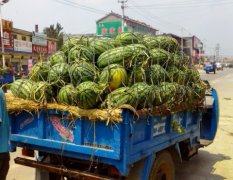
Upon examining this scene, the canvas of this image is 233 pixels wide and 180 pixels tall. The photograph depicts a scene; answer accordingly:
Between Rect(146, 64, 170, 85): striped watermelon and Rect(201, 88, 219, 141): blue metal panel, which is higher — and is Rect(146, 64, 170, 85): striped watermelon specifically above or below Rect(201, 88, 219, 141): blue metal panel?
above

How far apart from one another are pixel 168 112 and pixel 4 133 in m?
2.02

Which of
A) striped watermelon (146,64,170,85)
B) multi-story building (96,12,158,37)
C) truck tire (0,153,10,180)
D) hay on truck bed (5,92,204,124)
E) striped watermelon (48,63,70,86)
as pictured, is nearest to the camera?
hay on truck bed (5,92,204,124)

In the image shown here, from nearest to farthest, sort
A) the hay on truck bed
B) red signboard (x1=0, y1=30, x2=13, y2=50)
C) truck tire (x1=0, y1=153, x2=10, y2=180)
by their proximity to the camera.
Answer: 1. the hay on truck bed
2. truck tire (x1=0, y1=153, x2=10, y2=180)
3. red signboard (x1=0, y1=30, x2=13, y2=50)

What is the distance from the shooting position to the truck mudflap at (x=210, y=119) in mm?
6802

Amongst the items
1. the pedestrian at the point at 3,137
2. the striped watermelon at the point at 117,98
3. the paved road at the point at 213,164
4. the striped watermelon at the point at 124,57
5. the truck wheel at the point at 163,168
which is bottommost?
the paved road at the point at 213,164

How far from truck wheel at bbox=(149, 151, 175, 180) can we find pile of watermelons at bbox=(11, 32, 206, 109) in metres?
0.71

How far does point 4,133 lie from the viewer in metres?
4.11

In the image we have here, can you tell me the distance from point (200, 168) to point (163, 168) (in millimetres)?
2451

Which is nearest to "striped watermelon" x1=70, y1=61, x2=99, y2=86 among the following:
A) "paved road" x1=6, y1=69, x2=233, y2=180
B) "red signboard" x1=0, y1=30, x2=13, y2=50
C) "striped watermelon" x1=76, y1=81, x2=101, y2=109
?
A: "striped watermelon" x1=76, y1=81, x2=101, y2=109

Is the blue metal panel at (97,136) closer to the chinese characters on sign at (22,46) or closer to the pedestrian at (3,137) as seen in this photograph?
the pedestrian at (3,137)

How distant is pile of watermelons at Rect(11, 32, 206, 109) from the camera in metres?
4.08

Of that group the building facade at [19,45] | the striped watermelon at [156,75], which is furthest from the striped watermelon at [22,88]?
the building facade at [19,45]

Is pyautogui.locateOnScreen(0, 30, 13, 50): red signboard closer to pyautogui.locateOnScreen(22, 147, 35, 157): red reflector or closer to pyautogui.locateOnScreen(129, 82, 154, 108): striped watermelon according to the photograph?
pyautogui.locateOnScreen(22, 147, 35, 157): red reflector

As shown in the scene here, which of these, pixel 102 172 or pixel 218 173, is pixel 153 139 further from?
pixel 218 173
